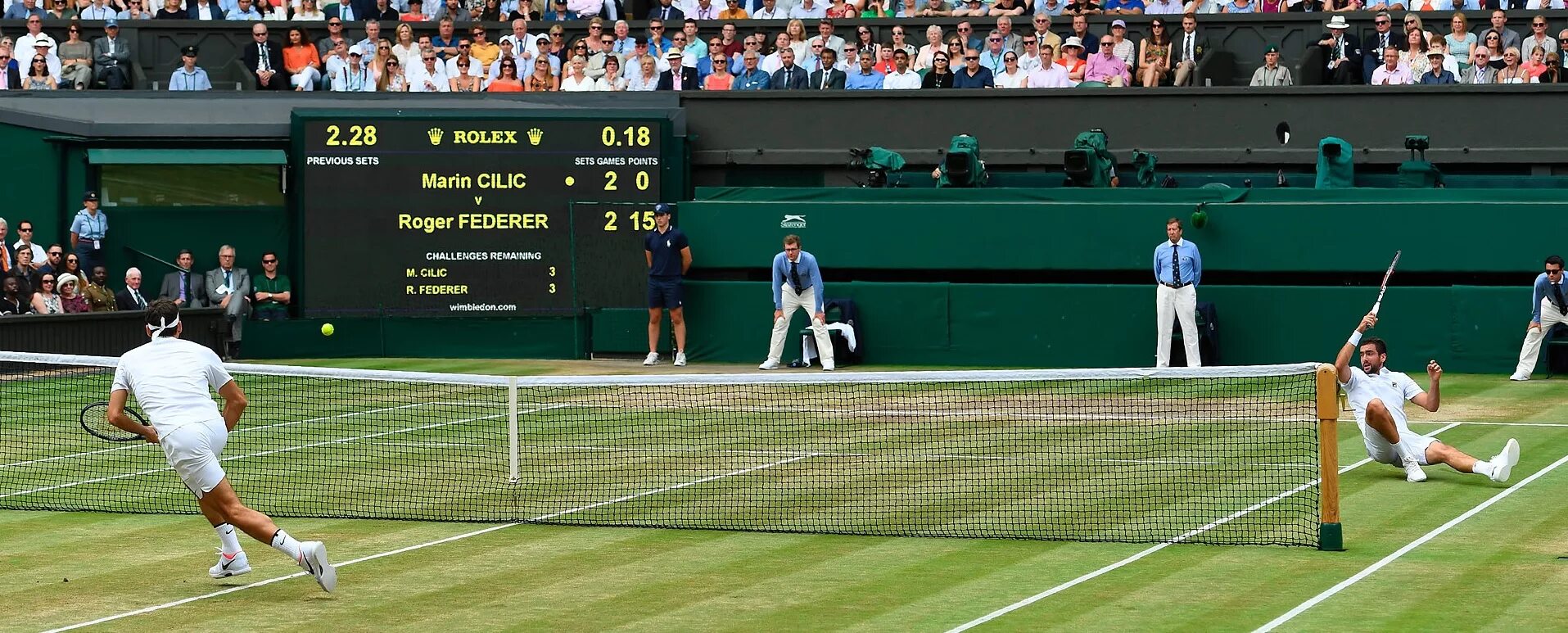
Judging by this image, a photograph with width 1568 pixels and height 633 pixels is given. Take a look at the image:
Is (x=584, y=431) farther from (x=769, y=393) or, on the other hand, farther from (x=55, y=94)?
(x=55, y=94)

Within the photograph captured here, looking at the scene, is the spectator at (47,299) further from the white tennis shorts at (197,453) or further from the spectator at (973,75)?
the white tennis shorts at (197,453)

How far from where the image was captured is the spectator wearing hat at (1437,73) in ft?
83.8

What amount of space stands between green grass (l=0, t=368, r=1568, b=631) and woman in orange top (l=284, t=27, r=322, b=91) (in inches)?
629

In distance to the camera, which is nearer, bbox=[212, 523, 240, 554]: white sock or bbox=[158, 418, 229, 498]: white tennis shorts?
bbox=[158, 418, 229, 498]: white tennis shorts

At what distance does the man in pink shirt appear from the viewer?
27.1m

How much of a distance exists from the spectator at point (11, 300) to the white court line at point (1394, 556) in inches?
711

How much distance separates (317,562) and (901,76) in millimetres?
18040

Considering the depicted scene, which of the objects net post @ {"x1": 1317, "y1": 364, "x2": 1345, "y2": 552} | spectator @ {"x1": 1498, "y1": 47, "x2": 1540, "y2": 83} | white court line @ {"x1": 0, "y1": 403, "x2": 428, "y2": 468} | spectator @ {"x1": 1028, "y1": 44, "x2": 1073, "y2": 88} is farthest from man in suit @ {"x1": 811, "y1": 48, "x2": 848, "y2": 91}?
net post @ {"x1": 1317, "y1": 364, "x2": 1345, "y2": 552}

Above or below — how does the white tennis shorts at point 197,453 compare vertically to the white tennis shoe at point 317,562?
above

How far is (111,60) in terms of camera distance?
28859 millimetres

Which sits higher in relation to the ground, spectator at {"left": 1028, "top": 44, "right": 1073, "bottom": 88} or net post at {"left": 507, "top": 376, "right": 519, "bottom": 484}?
spectator at {"left": 1028, "top": 44, "right": 1073, "bottom": 88}

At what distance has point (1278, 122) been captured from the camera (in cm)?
2623

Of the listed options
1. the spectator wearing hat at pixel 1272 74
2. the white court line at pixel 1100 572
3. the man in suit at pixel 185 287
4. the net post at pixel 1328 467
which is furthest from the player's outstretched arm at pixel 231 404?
the spectator wearing hat at pixel 1272 74

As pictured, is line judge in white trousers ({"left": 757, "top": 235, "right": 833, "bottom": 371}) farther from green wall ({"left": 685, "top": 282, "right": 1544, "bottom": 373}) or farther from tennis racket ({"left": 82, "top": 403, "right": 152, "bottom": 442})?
tennis racket ({"left": 82, "top": 403, "right": 152, "bottom": 442})
